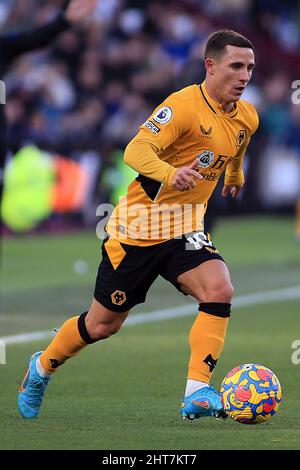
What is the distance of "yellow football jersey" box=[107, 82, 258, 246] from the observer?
6621 millimetres

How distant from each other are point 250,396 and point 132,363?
8.19 ft

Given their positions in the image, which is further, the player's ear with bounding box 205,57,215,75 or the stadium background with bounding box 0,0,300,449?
the stadium background with bounding box 0,0,300,449

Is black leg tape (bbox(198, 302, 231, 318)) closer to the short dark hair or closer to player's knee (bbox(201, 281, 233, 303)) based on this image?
player's knee (bbox(201, 281, 233, 303))

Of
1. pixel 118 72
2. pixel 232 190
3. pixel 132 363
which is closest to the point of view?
pixel 232 190

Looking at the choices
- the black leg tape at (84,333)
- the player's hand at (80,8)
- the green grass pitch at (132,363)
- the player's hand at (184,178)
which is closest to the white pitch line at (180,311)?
the green grass pitch at (132,363)

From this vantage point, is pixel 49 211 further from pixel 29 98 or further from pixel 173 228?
pixel 173 228

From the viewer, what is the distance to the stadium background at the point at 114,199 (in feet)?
23.0

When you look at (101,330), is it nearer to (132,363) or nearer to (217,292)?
(217,292)

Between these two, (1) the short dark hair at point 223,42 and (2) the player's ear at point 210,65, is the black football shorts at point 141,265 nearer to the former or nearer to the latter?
(2) the player's ear at point 210,65

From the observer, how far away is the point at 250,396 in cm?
638

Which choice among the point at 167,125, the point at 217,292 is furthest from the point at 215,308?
the point at 167,125

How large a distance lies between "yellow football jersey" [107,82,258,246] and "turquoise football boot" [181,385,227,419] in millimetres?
908

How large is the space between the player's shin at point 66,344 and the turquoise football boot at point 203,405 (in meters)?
0.71

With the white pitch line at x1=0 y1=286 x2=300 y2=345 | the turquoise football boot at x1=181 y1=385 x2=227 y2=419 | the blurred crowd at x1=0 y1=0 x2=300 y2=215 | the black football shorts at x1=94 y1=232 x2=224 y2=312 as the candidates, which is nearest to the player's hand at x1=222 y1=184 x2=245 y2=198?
the black football shorts at x1=94 y1=232 x2=224 y2=312
